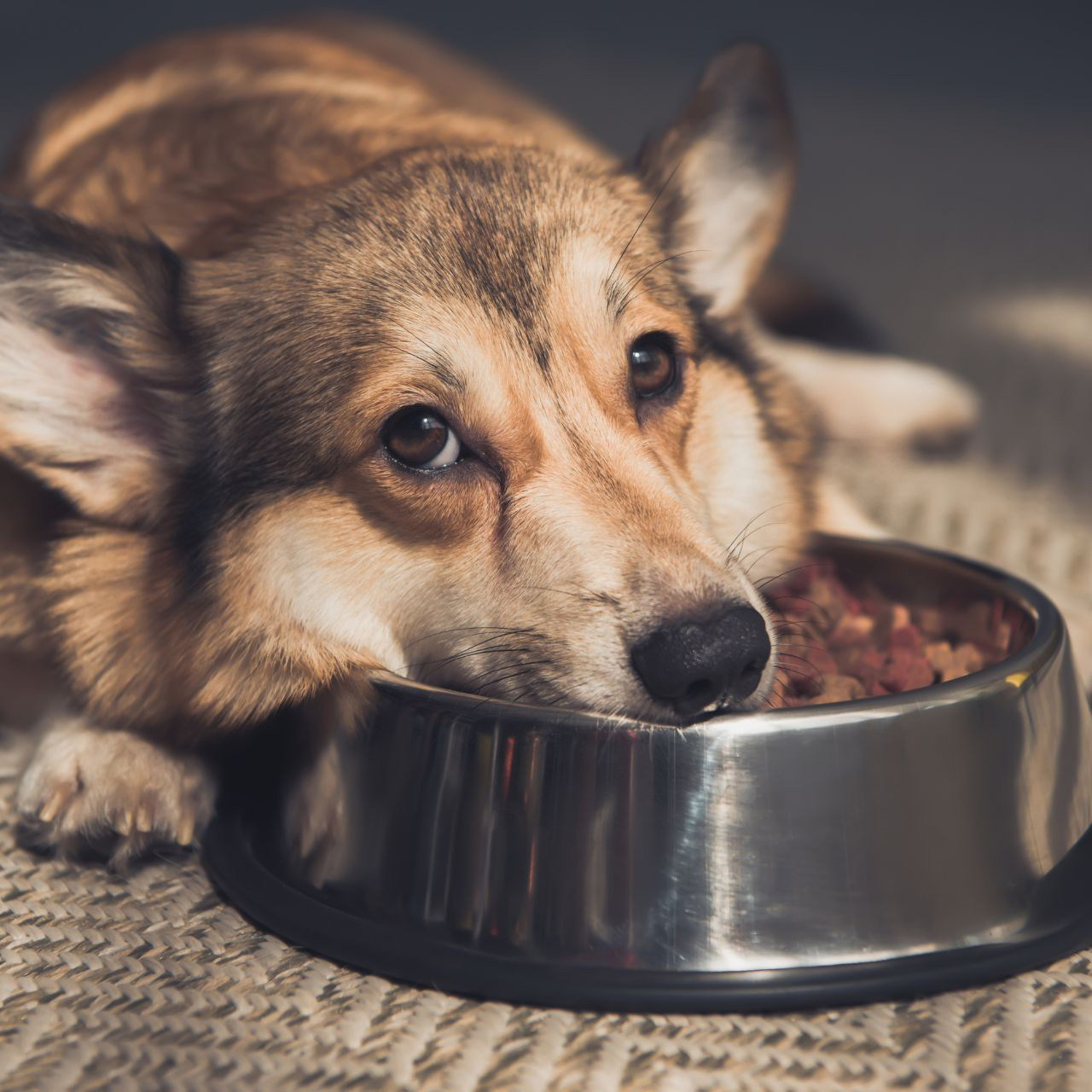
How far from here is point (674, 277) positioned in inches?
82.0

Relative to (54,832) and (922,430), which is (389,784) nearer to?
(54,832)

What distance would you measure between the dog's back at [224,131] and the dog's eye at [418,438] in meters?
0.43

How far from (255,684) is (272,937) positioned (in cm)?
34

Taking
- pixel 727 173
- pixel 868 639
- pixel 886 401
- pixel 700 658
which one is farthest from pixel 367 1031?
pixel 886 401

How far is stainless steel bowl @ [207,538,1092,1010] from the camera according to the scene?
143cm

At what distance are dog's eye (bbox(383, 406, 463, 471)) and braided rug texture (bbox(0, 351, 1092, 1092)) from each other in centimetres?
60

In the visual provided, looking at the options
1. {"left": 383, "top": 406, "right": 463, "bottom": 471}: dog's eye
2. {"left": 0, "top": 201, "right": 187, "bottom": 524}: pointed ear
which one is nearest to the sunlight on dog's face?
{"left": 383, "top": 406, "right": 463, "bottom": 471}: dog's eye

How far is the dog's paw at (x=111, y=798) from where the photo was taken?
1.78 meters

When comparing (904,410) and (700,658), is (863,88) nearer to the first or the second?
(904,410)

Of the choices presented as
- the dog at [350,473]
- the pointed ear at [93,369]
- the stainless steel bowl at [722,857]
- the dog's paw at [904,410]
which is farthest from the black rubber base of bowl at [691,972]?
the dog's paw at [904,410]

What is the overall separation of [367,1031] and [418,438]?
71cm

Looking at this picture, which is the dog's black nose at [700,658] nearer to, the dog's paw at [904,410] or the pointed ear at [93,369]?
the pointed ear at [93,369]

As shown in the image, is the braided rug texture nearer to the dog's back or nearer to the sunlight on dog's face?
the sunlight on dog's face

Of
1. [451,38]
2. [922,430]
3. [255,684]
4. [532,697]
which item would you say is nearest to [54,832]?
[255,684]
